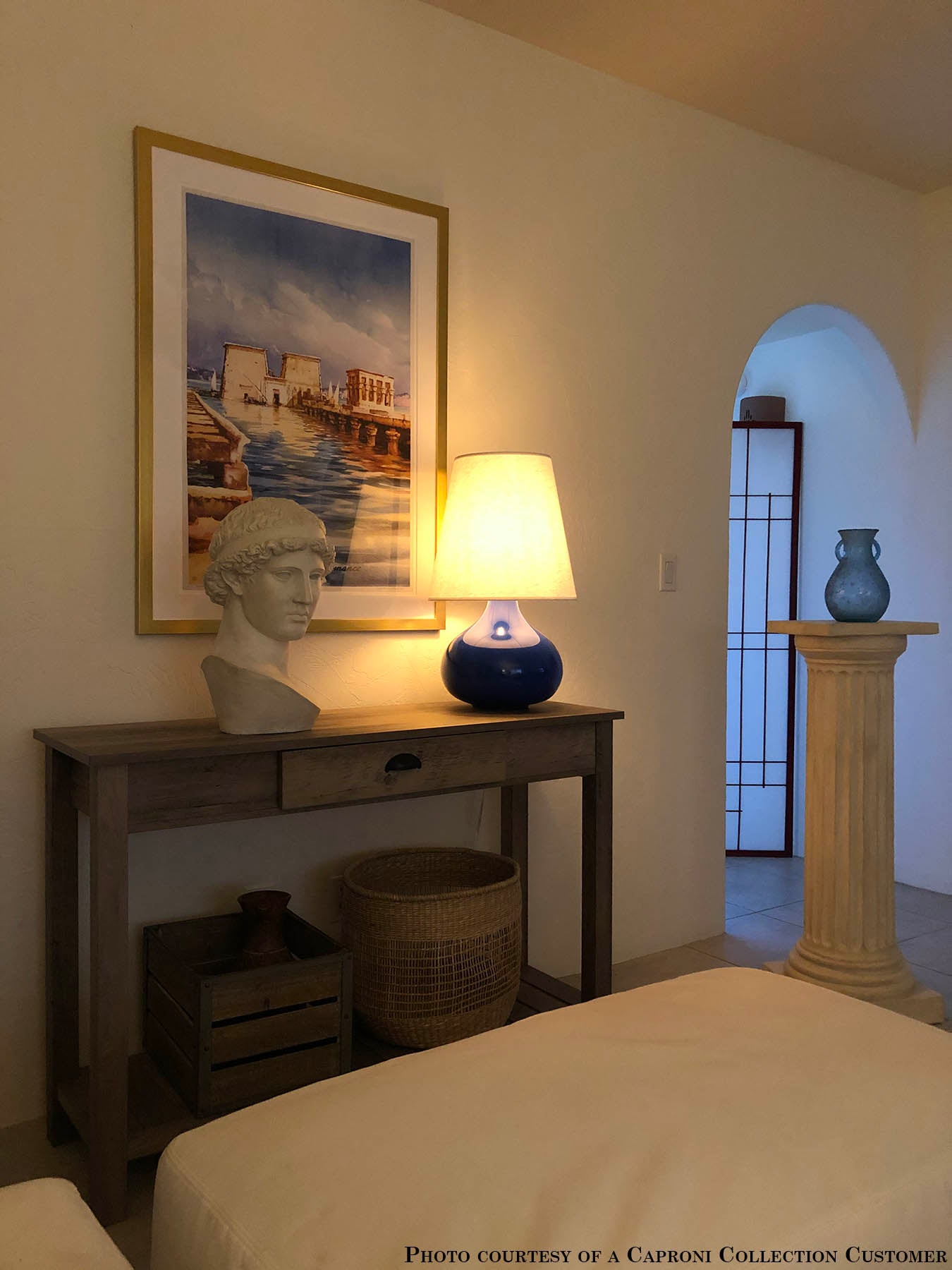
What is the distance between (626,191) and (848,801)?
1.81 m

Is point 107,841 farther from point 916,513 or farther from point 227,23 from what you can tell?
point 916,513

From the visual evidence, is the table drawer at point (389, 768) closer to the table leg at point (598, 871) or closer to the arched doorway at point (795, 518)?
the table leg at point (598, 871)

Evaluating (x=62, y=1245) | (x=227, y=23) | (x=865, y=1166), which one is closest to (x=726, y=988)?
(x=865, y=1166)

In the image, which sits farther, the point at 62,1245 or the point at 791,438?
the point at 791,438

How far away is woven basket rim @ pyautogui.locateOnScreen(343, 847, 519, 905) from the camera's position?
86.0 inches

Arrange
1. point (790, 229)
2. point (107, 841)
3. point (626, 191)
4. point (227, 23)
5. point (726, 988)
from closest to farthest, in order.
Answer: point (726, 988) < point (107, 841) < point (227, 23) < point (626, 191) < point (790, 229)

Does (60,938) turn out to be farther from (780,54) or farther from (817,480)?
(817,480)

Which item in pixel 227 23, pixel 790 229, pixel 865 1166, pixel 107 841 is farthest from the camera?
pixel 790 229

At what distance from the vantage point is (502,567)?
2.31m

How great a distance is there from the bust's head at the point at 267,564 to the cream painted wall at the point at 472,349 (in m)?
0.29

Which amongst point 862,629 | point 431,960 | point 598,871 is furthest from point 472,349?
point 431,960

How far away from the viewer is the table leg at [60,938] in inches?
77.6

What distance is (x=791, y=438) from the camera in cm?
428

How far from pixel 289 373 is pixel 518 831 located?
1306mm
